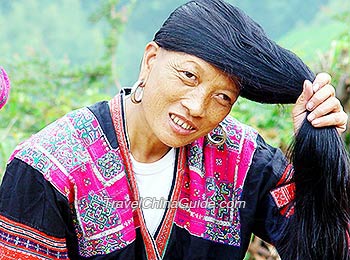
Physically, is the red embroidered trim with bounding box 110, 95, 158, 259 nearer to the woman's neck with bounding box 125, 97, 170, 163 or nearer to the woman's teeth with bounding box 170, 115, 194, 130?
the woman's neck with bounding box 125, 97, 170, 163

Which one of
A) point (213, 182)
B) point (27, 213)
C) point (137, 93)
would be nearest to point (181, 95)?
point (137, 93)

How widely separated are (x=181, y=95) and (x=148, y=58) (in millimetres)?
157

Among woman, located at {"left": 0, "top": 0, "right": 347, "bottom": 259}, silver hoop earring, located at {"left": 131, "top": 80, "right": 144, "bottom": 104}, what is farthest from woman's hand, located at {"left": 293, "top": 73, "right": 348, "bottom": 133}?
silver hoop earring, located at {"left": 131, "top": 80, "right": 144, "bottom": 104}

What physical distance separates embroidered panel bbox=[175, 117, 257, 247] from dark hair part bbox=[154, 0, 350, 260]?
0.20 m

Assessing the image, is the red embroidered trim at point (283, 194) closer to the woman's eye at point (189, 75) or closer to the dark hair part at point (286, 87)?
the dark hair part at point (286, 87)

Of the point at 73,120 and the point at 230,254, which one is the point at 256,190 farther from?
the point at 73,120

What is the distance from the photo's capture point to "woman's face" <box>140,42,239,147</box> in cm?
157

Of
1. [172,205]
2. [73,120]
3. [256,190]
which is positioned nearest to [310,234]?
[256,190]

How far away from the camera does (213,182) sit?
6.18 ft

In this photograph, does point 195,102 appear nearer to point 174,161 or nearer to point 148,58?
point 148,58

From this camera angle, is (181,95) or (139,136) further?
(139,136)

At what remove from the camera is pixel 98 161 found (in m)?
1.75

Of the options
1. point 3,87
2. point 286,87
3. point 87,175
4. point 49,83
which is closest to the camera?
point 3,87

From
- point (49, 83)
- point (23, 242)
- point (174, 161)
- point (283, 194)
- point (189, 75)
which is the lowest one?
point (23, 242)
